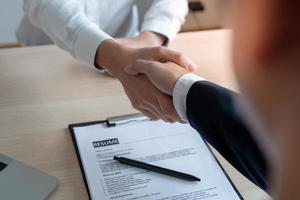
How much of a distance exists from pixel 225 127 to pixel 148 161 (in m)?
0.15

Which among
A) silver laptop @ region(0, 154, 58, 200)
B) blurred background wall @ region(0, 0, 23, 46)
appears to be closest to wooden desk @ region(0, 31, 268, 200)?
silver laptop @ region(0, 154, 58, 200)

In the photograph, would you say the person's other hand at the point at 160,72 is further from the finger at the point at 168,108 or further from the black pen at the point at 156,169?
the black pen at the point at 156,169

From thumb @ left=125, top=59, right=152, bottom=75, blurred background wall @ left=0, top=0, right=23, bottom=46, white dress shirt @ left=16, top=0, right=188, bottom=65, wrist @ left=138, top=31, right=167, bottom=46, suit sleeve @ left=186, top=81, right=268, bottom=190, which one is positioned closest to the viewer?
suit sleeve @ left=186, top=81, right=268, bottom=190

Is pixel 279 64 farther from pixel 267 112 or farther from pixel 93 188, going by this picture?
pixel 93 188

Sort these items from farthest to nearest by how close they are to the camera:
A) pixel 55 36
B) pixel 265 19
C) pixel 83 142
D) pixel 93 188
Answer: pixel 55 36 < pixel 83 142 < pixel 93 188 < pixel 265 19

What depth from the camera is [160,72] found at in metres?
0.91

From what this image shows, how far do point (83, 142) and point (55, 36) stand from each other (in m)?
0.35

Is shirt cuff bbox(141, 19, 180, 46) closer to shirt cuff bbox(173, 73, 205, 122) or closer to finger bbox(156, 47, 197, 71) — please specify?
finger bbox(156, 47, 197, 71)

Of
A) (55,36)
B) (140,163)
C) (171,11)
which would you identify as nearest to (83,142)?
(140,163)

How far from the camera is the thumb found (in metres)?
0.94

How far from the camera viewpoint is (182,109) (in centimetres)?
83

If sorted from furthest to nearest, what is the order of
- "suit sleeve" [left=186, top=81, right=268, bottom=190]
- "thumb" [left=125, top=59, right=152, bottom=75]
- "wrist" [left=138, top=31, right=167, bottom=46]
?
"wrist" [left=138, top=31, right=167, bottom=46], "thumb" [left=125, top=59, right=152, bottom=75], "suit sleeve" [left=186, top=81, right=268, bottom=190]

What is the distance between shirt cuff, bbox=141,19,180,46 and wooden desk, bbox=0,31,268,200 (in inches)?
1.0

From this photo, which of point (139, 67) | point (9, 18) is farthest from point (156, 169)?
point (9, 18)
